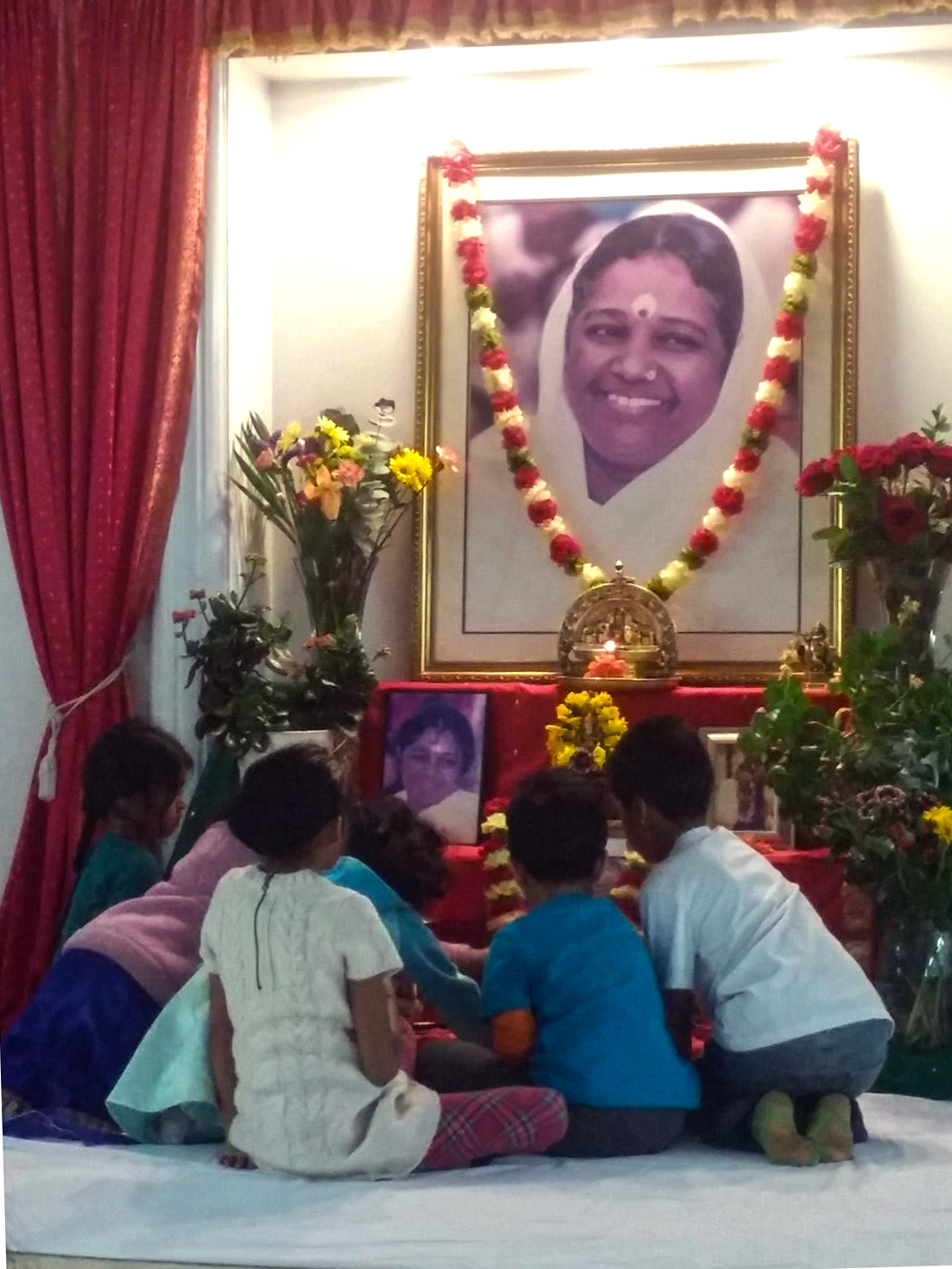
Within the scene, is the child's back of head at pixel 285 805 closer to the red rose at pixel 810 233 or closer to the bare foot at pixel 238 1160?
the bare foot at pixel 238 1160

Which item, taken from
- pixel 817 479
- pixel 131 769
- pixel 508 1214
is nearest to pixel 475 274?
pixel 817 479

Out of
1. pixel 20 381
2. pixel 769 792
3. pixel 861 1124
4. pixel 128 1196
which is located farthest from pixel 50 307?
pixel 861 1124

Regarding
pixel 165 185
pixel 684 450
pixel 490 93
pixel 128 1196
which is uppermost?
pixel 490 93

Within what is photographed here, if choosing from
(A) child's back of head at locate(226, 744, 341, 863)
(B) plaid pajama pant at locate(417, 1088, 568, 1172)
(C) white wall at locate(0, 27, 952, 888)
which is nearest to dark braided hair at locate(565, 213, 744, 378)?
(C) white wall at locate(0, 27, 952, 888)

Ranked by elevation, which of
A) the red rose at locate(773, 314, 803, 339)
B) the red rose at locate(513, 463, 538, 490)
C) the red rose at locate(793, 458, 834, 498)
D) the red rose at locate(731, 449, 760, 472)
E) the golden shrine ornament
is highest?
the red rose at locate(773, 314, 803, 339)

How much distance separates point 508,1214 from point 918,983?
57.8 inches

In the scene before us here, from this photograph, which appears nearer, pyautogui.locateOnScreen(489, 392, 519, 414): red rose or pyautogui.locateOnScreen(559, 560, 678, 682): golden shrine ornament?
pyautogui.locateOnScreen(559, 560, 678, 682): golden shrine ornament

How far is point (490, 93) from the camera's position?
205 inches

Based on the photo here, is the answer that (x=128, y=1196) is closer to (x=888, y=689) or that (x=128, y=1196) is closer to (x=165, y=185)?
(x=888, y=689)

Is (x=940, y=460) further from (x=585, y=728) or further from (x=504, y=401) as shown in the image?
(x=504, y=401)

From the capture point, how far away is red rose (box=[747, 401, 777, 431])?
4945mm

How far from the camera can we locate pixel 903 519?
4277mm

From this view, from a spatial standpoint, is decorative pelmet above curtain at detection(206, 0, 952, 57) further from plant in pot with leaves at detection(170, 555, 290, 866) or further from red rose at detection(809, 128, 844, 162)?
plant in pot with leaves at detection(170, 555, 290, 866)

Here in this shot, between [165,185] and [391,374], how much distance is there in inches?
36.1
